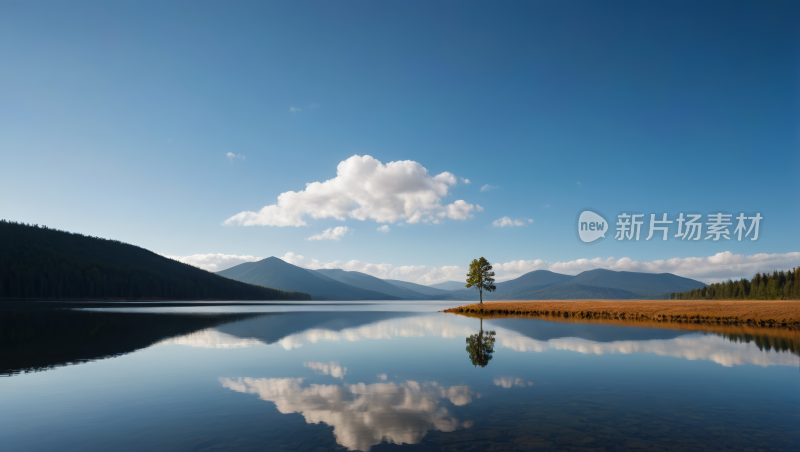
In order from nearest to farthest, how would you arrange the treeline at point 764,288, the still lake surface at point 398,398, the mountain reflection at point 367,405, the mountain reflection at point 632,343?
the still lake surface at point 398,398, the mountain reflection at point 367,405, the mountain reflection at point 632,343, the treeline at point 764,288

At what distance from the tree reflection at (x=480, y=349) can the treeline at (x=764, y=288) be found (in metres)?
161

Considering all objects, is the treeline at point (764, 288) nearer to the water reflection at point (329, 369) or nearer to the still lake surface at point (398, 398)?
the still lake surface at point (398, 398)

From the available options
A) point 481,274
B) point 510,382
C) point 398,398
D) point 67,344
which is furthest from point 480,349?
point 481,274

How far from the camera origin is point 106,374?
78.3 ft

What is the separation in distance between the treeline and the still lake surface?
155 metres

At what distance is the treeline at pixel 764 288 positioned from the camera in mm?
141750

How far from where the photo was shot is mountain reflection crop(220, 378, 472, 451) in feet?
44.9

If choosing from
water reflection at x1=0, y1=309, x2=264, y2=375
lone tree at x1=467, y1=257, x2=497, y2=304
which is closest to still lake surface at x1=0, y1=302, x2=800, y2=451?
water reflection at x1=0, y1=309, x2=264, y2=375

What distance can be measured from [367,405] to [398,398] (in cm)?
193

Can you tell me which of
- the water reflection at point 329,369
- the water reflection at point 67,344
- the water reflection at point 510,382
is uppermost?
the water reflection at point 510,382

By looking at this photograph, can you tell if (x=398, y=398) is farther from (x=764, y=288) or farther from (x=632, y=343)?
(x=764, y=288)

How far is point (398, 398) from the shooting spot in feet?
60.6

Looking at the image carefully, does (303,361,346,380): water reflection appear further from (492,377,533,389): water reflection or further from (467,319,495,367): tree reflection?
(467,319,495,367): tree reflection

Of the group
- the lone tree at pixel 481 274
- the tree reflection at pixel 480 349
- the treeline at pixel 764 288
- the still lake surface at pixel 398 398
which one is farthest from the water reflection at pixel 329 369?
the treeline at pixel 764 288
